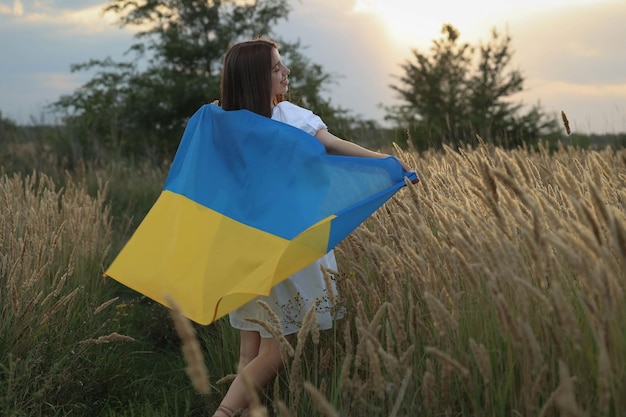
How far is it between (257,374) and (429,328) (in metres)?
0.82

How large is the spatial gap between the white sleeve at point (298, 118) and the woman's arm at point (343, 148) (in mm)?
37

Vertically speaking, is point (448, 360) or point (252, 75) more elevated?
point (252, 75)

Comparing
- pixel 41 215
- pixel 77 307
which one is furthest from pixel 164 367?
pixel 41 215

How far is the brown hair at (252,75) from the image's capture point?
142 inches

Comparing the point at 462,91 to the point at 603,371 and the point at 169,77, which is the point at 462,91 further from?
the point at 603,371

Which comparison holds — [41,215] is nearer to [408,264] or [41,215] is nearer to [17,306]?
[17,306]

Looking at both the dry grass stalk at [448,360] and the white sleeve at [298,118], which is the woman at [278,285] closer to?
the white sleeve at [298,118]

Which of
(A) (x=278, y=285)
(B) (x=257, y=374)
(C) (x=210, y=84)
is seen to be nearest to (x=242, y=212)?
(A) (x=278, y=285)

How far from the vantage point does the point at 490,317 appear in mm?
2602

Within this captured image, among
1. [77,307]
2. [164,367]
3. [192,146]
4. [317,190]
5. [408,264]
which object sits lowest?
[164,367]

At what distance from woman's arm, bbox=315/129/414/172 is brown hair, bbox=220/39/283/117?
1.01 ft

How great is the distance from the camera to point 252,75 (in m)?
3.62

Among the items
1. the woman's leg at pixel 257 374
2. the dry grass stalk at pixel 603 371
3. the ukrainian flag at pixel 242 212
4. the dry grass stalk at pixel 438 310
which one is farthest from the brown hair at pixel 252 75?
the dry grass stalk at pixel 603 371

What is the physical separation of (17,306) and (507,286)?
7.81 feet
